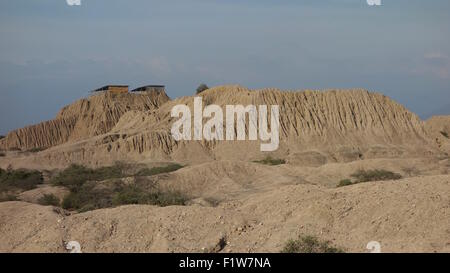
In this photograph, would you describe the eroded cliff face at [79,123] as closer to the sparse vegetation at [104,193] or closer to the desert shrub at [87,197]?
the sparse vegetation at [104,193]

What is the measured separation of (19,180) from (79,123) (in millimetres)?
29548

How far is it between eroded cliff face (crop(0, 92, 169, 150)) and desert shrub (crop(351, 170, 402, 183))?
111ft

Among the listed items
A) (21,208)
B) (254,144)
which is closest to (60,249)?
(21,208)

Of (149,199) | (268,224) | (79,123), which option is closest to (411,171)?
(149,199)

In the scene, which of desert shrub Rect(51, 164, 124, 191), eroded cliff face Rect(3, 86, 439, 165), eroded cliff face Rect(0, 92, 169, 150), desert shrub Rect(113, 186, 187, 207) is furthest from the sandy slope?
eroded cliff face Rect(0, 92, 169, 150)

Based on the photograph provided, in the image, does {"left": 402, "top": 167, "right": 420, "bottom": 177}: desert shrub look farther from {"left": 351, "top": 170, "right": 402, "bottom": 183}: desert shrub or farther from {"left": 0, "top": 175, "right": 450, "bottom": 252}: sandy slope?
{"left": 0, "top": 175, "right": 450, "bottom": 252}: sandy slope

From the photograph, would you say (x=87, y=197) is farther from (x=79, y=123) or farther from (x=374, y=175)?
(x=79, y=123)

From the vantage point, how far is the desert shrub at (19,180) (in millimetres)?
30589

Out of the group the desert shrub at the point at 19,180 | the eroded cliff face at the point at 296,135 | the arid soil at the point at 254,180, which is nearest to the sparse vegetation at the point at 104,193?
the arid soil at the point at 254,180

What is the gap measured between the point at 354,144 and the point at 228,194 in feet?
74.9

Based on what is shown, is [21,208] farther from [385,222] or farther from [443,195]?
[443,195]

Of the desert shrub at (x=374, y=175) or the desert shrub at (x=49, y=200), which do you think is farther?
the desert shrub at (x=374, y=175)

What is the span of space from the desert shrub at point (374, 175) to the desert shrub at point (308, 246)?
51.7 feet

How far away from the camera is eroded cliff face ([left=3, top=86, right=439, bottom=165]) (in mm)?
43219
